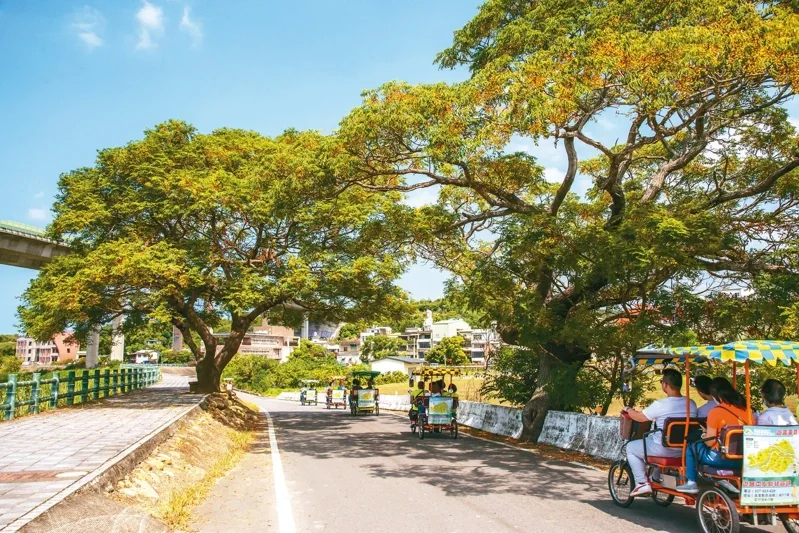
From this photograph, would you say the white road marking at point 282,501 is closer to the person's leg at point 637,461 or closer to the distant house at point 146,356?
the person's leg at point 637,461

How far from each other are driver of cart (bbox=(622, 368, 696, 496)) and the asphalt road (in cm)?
44

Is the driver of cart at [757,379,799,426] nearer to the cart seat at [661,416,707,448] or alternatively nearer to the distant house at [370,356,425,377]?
the cart seat at [661,416,707,448]

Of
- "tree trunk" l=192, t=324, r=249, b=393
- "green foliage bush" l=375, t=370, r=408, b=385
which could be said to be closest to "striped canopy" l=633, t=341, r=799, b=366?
"tree trunk" l=192, t=324, r=249, b=393

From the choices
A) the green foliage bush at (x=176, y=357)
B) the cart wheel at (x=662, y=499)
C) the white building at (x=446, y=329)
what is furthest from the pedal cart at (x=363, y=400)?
the white building at (x=446, y=329)

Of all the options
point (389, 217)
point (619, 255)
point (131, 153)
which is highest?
point (131, 153)

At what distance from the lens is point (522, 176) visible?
1551 cm

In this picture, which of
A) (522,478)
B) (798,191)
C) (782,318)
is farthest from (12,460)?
(798,191)

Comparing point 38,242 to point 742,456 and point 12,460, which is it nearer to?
point 12,460

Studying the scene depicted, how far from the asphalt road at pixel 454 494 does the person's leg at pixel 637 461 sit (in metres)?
0.40

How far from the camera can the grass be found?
23.8 feet

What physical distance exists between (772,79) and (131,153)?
20652 mm

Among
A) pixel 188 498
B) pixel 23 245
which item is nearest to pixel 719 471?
pixel 188 498

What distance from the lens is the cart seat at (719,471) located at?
6.68m

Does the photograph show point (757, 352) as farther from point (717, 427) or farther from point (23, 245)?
point (23, 245)
